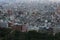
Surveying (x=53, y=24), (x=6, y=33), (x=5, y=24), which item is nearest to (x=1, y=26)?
(x=5, y=24)

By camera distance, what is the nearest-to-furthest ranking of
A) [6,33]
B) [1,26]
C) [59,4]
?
1. [6,33]
2. [1,26]
3. [59,4]

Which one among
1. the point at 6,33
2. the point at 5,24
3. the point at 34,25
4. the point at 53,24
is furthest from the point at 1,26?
the point at 53,24

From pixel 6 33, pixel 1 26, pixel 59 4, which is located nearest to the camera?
pixel 6 33

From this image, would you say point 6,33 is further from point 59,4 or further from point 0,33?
point 59,4

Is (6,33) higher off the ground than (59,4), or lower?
lower

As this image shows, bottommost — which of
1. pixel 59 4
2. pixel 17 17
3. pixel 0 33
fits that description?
pixel 0 33

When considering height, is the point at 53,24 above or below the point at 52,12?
below

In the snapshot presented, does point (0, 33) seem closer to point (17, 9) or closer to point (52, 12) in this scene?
point (17, 9)

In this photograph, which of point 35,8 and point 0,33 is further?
point 35,8

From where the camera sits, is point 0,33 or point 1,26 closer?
point 0,33
